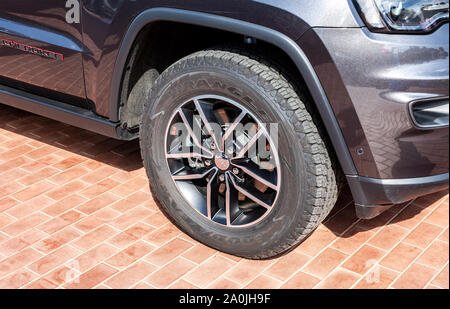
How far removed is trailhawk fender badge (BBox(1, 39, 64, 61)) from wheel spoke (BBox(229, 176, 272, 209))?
3.86 feet

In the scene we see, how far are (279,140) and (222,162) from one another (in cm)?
39

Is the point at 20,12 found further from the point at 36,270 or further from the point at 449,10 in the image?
the point at 449,10

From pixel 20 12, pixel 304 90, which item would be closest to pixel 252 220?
pixel 304 90

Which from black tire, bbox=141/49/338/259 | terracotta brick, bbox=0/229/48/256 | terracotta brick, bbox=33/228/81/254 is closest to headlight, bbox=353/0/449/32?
black tire, bbox=141/49/338/259

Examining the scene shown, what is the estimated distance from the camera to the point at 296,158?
2.62 m

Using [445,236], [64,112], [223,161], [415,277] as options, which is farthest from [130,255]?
[445,236]

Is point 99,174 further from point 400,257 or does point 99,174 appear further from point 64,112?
point 400,257

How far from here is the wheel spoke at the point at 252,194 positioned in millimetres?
2830

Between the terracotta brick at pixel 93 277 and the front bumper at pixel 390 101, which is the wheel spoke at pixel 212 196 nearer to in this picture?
the terracotta brick at pixel 93 277

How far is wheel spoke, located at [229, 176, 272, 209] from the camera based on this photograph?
2830 mm

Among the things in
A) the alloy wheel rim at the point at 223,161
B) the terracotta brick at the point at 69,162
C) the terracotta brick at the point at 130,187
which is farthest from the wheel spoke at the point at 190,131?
the terracotta brick at the point at 69,162

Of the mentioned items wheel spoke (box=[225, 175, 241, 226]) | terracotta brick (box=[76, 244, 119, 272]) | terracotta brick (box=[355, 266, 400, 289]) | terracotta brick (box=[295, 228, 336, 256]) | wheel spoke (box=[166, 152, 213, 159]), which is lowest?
terracotta brick (box=[76, 244, 119, 272])

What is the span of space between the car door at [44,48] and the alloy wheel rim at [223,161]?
666 mm

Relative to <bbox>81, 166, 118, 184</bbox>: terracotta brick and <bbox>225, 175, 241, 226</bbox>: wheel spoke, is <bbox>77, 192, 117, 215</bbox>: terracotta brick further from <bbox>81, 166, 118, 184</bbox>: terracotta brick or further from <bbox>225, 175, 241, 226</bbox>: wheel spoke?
<bbox>225, 175, 241, 226</bbox>: wheel spoke
